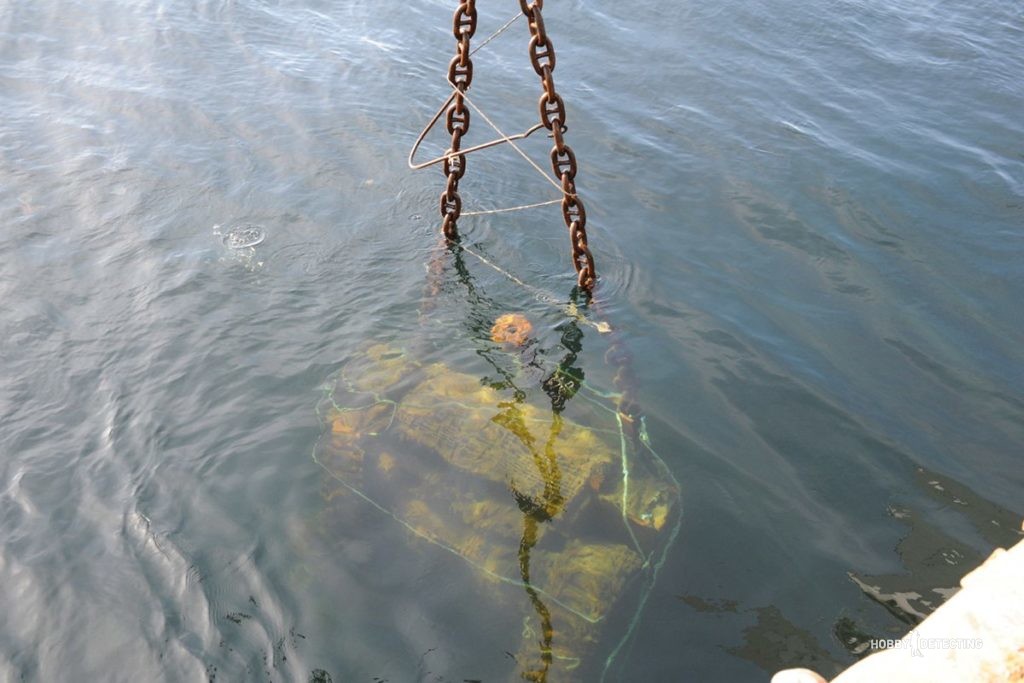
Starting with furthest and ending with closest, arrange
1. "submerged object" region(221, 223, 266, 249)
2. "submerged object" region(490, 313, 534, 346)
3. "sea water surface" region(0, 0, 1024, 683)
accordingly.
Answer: "submerged object" region(221, 223, 266, 249)
"submerged object" region(490, 313, 534, 346)
"sea water surface" region(0, 0, 1024, 683)

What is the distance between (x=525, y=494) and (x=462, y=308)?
2481mm

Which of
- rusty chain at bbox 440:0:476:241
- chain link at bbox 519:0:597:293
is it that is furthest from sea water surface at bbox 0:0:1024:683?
chain link at bbox 519:0:597:293

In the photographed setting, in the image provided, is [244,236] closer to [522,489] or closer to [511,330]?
[511,330]

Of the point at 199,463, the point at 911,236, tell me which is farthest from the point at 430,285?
the point at 911,236

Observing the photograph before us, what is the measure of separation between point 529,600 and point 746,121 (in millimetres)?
7966

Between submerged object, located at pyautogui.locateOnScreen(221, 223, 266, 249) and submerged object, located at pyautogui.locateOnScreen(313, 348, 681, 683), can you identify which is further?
submerged object, located at pyautogui.locateOnScreen(221, 223, 266, 249)

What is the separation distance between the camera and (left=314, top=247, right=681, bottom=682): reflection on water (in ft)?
16.5

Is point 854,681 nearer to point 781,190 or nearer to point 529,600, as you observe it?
point 529,600

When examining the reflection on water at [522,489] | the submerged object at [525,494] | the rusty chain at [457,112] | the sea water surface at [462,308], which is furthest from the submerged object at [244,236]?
the submerged object at [525,494]

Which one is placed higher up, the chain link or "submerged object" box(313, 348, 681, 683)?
the chain link

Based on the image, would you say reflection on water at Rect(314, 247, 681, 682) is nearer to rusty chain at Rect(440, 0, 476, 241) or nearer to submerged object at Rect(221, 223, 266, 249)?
rusty chain at Rect(440, 0, 476, 241)

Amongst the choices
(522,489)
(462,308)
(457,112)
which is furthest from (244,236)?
(522,489)

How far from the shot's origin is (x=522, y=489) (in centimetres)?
563

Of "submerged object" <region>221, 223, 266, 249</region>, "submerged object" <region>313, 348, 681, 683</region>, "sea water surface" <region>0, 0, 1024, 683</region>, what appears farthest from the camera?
"submerged object" <region>221, 223, 266, 249</region>
